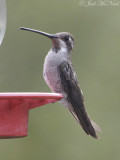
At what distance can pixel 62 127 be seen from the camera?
8633 millimetres

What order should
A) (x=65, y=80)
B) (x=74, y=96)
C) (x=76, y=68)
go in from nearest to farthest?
1. (x=74, y=96)
2. (x=65, y=80)
3. (x=76, y=68)

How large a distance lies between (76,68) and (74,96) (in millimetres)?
3027

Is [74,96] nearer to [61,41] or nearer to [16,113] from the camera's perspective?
[61,41]

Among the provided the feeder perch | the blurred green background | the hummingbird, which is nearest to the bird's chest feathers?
the hummingbird

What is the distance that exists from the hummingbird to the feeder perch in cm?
121

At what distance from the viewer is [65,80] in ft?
19.6

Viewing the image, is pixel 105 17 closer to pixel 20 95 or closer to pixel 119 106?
pixel 119 106

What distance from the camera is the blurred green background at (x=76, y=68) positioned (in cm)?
833

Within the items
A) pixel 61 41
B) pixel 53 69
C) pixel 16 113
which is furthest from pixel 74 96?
pixel 16 113

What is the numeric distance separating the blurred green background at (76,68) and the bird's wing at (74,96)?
2231 mm

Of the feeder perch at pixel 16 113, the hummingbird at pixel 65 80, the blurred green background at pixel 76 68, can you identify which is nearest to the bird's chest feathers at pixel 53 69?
the hummingbird at pixel 65 80

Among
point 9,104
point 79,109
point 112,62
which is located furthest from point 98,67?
point 9,104

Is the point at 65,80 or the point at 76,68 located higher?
the point at 65,80

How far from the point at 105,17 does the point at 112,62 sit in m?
0.84
